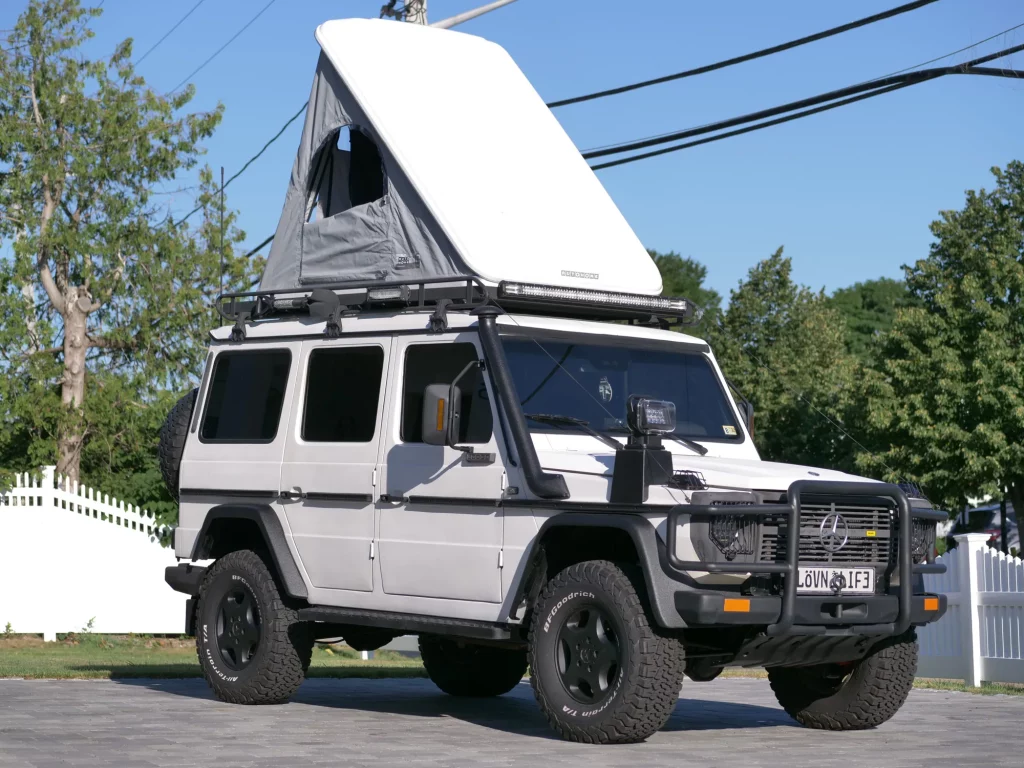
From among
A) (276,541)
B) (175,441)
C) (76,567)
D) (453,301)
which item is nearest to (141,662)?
(76,567)

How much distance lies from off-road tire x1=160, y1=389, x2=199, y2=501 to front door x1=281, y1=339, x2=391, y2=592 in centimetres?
133

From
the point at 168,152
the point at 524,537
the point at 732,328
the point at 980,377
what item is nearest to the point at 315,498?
the point at 524,537

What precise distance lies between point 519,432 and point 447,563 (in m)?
1.07

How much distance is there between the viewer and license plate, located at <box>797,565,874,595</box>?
843cm

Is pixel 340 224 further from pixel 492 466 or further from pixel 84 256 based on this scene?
pixel 84 256

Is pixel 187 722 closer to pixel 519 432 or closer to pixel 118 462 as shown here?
pixel 519 432

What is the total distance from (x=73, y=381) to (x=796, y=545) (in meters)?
22.2

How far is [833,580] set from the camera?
855 cm

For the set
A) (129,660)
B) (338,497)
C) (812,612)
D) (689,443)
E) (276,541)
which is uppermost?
(689,443)

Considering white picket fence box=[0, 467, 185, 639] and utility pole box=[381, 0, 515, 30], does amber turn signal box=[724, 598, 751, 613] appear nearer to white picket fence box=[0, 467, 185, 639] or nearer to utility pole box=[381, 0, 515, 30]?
utility pole box=[381, 0, 515, 30]

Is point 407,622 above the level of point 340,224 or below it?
below

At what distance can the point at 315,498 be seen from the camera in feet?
34.6

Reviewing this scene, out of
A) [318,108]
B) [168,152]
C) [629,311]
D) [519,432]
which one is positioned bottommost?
[519,432]

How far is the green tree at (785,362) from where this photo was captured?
55906 mm
